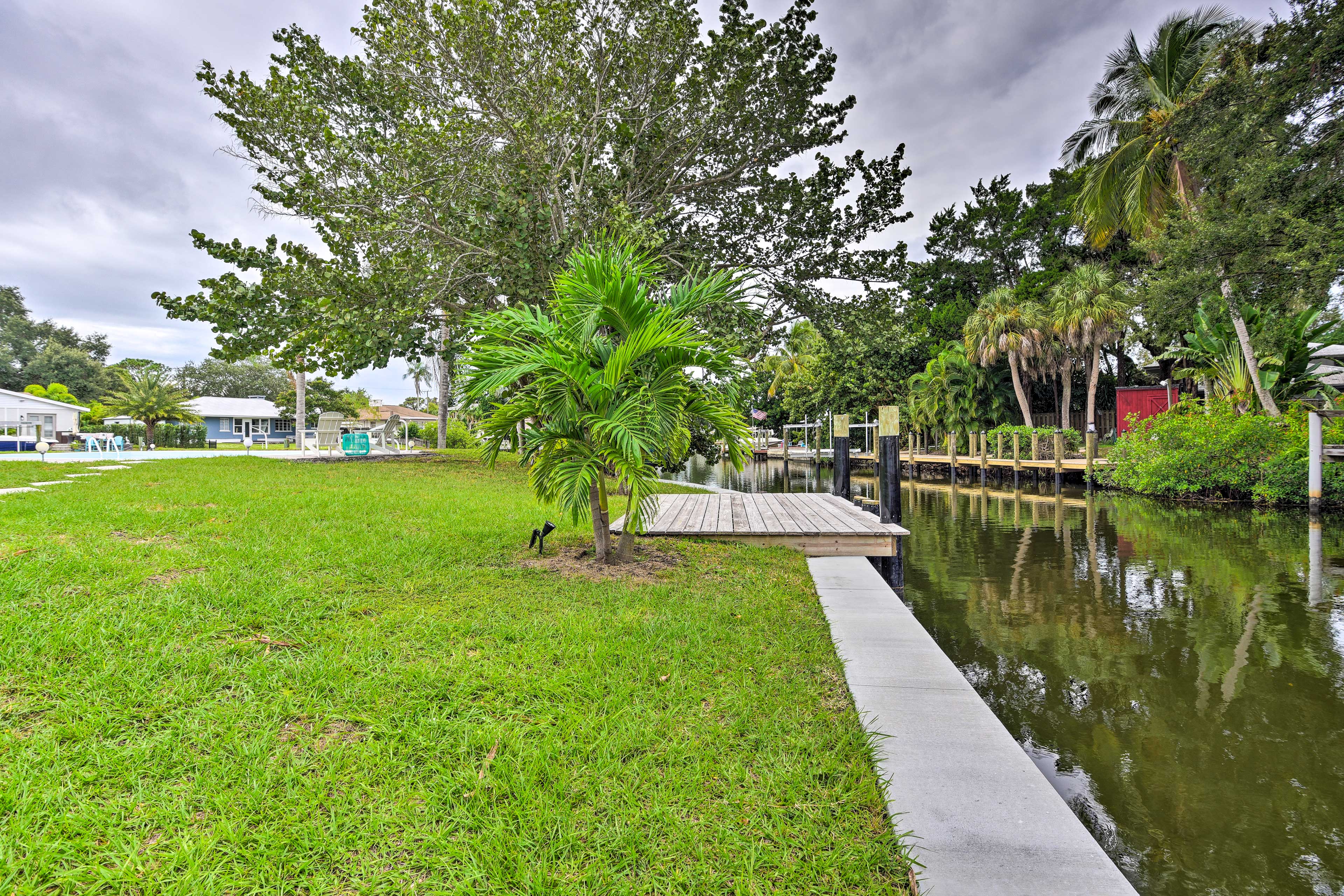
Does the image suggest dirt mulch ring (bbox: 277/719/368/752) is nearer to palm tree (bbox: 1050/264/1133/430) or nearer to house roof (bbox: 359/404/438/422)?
palm tree (bbox: 1050/264/1133/430)

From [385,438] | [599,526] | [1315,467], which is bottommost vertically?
[599,526]

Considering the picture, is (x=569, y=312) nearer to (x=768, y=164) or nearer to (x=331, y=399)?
(x=768, y=164)

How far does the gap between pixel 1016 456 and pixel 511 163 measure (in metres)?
16.5

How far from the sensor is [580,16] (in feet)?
36.8

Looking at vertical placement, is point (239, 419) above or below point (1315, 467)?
above

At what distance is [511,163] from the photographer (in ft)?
37.4

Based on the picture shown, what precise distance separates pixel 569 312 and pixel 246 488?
5.37 meters

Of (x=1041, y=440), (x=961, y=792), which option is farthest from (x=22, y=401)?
(x=1041, y=440)

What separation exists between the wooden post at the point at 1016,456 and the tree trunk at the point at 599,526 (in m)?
16.6

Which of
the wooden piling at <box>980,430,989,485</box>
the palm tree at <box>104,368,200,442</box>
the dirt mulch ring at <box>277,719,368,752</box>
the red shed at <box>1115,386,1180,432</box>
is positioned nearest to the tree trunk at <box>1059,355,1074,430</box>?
the red shed at <box>1115,386,1180,432</box>

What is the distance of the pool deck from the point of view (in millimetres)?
1456

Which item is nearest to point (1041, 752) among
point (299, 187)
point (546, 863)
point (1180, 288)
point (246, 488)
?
point (546, 863)

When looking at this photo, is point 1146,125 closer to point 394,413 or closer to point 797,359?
point 797,359

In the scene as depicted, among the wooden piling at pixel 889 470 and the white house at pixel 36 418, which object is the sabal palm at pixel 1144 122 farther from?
the white house at pixel 36 418
